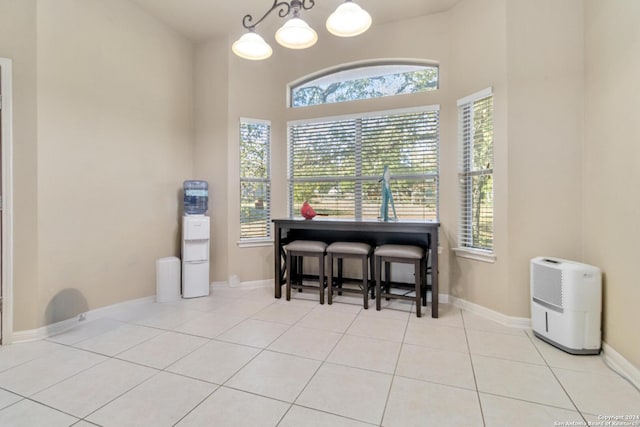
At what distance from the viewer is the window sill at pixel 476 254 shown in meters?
2.96

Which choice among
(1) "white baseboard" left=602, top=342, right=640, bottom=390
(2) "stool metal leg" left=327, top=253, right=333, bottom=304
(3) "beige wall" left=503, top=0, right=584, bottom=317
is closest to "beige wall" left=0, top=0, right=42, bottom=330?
(2) "stool metal leg" left=327, top=253, right=333, bottom=304

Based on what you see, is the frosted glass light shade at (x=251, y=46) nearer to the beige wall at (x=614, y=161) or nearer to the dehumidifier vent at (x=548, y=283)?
the beige wall at (x=614, y=161)

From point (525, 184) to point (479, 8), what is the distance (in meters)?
1.87

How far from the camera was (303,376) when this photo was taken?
1.99m

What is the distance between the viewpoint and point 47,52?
2.62 metres

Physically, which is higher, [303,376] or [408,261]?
[408,261]

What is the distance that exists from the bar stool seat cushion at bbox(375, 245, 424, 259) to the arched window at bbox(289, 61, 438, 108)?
198 centimetres

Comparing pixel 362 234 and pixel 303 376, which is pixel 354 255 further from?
pixel 303 376

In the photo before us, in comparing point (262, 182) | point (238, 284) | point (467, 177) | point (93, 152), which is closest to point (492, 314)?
point (467, 177)

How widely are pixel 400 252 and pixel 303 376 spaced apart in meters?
1.62

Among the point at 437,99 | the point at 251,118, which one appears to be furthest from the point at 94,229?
the point at 437,99

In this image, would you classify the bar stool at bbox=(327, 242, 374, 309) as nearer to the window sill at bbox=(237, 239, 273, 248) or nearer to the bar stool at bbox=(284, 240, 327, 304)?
the bar stool at bbox=(284, 240, 327, 304)

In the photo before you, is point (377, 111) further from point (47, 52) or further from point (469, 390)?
point (47, 52)

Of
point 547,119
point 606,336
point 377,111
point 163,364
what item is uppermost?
point 377,111
